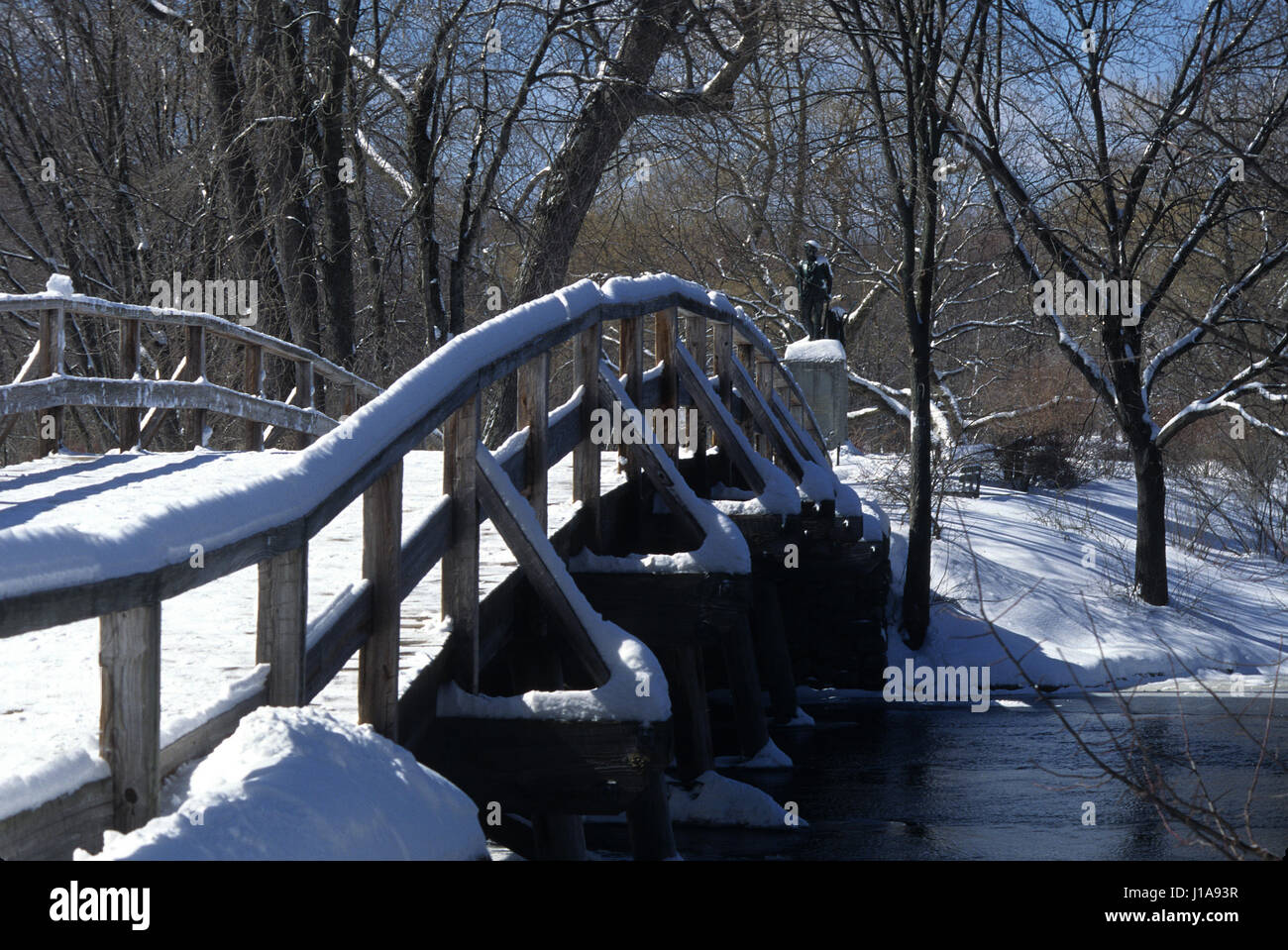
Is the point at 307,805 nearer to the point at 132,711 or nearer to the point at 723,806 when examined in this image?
the point at 132,711

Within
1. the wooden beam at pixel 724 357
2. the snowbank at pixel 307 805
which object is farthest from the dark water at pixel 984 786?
the snowbank at pixel 307 805

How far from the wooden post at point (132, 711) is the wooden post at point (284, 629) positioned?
57 cm

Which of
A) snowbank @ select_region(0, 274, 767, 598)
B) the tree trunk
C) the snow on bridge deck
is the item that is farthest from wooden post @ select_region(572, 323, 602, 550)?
the tree trunk

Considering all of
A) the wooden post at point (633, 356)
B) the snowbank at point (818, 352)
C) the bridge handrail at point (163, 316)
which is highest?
the snowbank at point (818, 352)

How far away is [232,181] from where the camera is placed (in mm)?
16328

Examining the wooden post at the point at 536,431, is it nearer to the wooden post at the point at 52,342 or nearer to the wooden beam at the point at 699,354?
the wooden beam at the point at 699,354

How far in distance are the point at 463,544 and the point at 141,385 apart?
7.12 meters

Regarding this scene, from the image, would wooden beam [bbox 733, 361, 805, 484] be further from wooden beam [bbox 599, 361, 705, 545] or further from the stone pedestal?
the stone pedestal

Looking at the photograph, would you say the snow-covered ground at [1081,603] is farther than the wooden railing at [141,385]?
Yes

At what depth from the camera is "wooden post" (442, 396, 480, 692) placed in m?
4.30

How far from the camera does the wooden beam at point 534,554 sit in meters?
4.38

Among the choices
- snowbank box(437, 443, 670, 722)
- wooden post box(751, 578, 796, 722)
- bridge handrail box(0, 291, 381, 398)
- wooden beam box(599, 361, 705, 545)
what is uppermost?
bridge handrail box(0, 291, 381, 398)

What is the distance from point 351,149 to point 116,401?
5.65 meters

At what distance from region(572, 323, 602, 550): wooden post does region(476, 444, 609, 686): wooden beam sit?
189 cm
